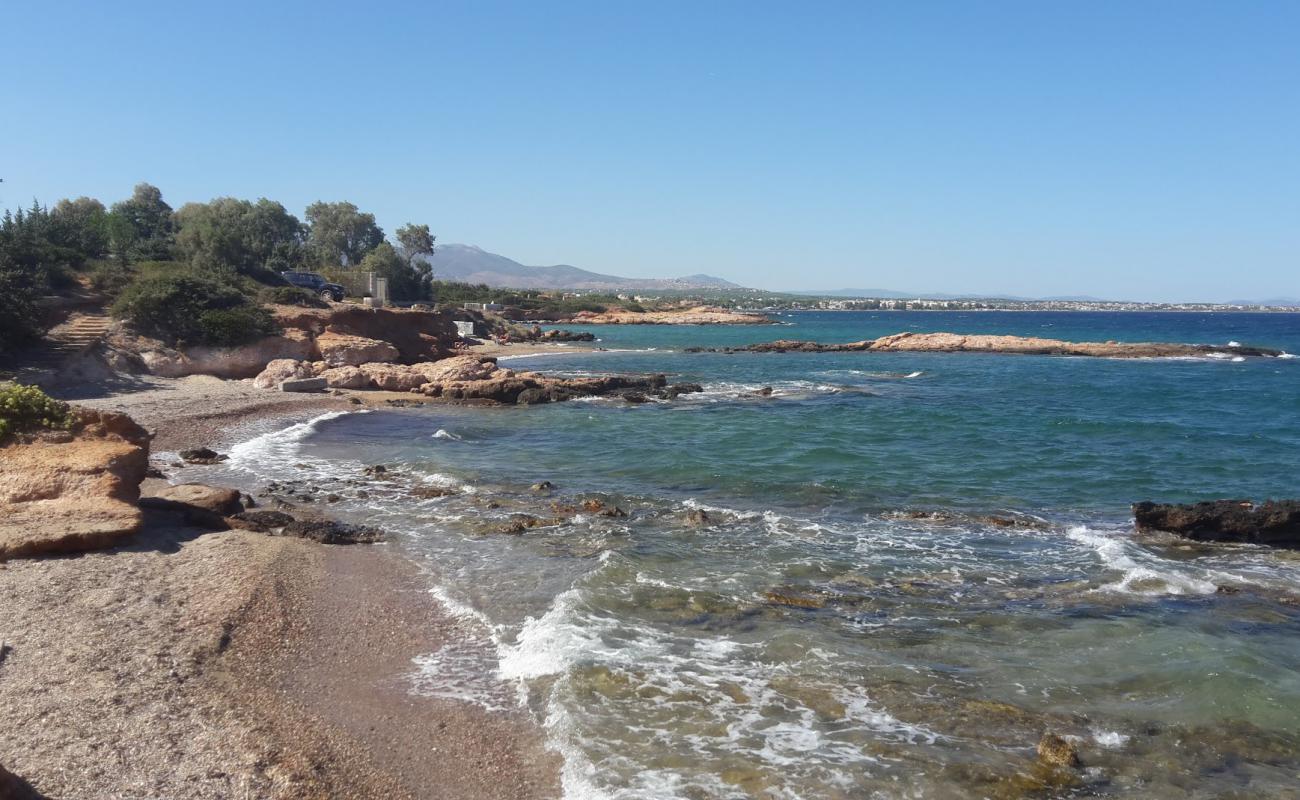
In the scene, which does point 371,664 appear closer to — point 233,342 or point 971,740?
point 971,740

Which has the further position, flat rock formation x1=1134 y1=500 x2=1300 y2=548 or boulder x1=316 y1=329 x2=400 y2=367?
boulder x1=316 y1=329 x2=400 y2=367

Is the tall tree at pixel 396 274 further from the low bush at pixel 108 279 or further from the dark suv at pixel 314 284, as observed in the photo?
the low bush at pixel 108 279

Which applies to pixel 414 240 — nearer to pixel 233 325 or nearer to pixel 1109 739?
pixel 233 325

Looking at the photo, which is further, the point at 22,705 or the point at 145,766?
the point at 22,705

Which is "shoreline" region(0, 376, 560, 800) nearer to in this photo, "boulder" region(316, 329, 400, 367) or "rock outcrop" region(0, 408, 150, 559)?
"rock outcrop" region(0, 408, 150, 559)

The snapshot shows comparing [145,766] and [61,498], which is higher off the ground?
[61,498]

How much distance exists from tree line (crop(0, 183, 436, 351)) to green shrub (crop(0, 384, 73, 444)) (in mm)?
16331

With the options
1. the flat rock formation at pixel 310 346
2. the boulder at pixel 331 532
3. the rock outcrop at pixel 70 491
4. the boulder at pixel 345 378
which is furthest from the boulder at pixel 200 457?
the boulder at pixel 345 378

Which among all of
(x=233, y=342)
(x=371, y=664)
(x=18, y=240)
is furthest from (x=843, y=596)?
(x=18, y=240)

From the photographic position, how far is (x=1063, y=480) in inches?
758

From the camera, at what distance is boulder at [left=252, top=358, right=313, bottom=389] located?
1260 inches

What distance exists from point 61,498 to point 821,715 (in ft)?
34.7

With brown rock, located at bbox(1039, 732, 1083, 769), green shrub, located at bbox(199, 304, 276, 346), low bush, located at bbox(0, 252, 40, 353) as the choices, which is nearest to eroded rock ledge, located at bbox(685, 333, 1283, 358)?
green shrub, located at bbox(199, 304, 276, 346)

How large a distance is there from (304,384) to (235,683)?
26238 millimetres
